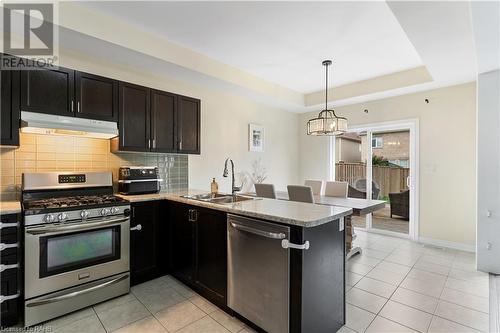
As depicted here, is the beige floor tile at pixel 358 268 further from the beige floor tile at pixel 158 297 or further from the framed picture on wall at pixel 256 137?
the framed picture on wall at pixel 256 137

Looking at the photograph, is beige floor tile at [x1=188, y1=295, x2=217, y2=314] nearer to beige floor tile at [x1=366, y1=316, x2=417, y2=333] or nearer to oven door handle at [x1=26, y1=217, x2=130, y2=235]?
oven door handle at [x1=26, y1=217, x2=130, y2=235]

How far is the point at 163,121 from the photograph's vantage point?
3.18 m

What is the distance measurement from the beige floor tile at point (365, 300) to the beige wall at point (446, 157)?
8.06 feet

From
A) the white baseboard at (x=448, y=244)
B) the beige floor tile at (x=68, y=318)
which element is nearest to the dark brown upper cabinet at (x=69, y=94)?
the beige floor tile at (x=68, y=318)

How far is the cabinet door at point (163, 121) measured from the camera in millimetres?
3092

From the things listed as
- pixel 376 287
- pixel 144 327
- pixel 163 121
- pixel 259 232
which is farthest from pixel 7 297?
pixel 376 287

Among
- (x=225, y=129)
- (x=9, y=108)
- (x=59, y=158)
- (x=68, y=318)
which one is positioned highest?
(x=225, y=129)

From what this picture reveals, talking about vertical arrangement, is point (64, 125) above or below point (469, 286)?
above

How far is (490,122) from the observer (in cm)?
297

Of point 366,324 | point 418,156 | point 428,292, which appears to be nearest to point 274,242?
point 366,324

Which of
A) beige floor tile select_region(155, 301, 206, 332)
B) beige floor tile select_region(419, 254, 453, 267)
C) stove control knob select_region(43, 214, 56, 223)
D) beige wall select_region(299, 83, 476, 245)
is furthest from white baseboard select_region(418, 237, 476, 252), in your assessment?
stove control knob select_region(43, 214, 56, 223)

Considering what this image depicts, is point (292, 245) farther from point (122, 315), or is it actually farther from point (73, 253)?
point (73, 253)

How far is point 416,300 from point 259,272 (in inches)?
67.2

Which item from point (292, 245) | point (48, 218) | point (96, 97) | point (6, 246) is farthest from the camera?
point (96, 97)
